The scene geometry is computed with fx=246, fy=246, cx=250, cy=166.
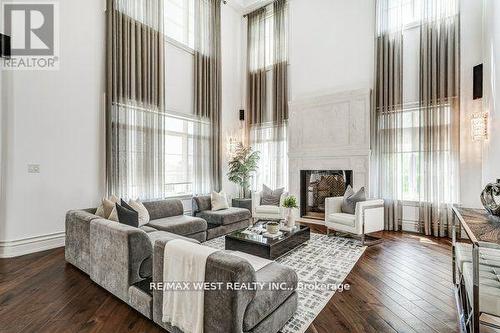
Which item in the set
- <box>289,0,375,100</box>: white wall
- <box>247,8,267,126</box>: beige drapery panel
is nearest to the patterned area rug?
<box>289,0,375,100</box>: white wall

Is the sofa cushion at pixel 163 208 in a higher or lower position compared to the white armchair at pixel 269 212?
higher

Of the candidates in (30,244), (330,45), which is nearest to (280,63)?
(330,45)

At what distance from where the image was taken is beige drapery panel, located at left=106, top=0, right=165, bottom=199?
466cm

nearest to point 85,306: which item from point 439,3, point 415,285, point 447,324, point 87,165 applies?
point 87,165

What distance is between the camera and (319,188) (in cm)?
636

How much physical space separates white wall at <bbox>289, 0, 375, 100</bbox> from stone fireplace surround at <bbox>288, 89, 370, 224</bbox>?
403 mm

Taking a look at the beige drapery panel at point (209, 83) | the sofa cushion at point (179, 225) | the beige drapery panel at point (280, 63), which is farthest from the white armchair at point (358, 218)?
the beige drapery panel at point (209, 83)

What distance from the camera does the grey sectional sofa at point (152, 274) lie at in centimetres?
154

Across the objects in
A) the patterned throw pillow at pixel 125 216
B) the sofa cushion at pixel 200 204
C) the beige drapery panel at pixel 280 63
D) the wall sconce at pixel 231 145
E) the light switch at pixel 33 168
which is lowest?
the sofa cushion at pixel 200 204

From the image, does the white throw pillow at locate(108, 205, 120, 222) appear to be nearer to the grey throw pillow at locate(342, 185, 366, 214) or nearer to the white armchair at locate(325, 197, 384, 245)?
the white armchair at locate(325, 197, 384, 245)

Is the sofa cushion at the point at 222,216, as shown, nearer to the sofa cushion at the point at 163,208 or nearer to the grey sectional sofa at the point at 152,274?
the sofa cushion at the point at 163,208

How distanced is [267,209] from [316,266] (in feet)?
7.16

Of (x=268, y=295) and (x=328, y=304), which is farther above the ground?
(x=268, y=295)

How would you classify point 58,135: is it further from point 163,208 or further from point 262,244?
Result: point 262,244
